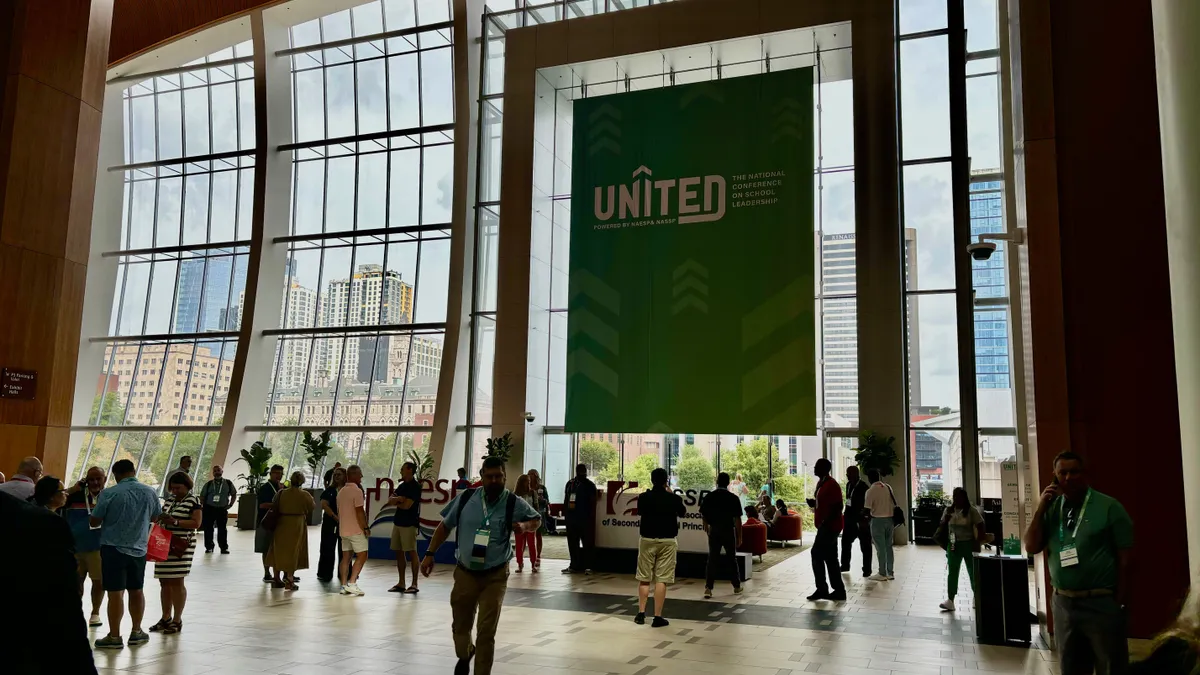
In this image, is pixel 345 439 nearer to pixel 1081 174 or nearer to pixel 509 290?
pixel 509 290

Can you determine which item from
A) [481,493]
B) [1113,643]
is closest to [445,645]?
[481,493]

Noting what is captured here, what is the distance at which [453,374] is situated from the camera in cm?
1870

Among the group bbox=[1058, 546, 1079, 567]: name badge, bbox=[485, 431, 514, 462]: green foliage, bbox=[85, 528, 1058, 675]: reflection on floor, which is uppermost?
bbox=[485, 431, 514, 462]: green foliage

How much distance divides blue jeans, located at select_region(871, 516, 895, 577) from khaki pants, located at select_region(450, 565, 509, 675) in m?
6.21

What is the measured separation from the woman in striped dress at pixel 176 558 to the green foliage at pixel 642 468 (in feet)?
41.6

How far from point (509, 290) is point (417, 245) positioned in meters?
3.03

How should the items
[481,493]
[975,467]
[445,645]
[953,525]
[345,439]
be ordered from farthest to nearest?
1. [345,439]
2. [975,467]
3. [953,525]
4. [445,645]
5. [481,493]

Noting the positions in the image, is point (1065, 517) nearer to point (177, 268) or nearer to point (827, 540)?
point (827, 540)

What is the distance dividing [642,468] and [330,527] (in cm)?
988

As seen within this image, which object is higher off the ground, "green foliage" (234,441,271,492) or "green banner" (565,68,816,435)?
"green banner" (565,68,816,435)

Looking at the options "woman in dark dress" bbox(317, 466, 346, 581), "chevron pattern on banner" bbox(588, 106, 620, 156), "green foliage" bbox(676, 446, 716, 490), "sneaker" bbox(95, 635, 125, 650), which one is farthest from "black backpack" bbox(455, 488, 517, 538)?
"chevron pattern on banner" bbox(588, 106, 620, 156)

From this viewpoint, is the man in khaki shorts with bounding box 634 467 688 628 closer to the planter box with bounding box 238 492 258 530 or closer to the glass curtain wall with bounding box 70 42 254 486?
the planter box with bounding box 238 492 258 530

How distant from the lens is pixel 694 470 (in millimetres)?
18203

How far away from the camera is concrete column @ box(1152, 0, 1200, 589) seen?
282cm
